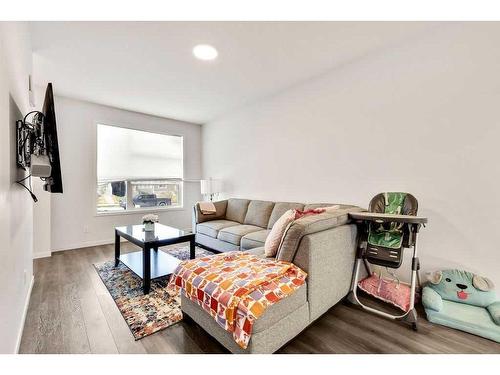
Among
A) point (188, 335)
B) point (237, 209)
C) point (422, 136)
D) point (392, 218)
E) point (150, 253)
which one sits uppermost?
point (422, 136)

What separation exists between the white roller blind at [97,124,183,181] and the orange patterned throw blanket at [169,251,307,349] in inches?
131

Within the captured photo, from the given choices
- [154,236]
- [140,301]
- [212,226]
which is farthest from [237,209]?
[140,301]

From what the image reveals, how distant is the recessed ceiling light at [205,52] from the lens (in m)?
2.43

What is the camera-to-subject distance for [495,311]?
176 cm

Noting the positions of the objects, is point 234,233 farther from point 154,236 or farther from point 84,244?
point 84,244

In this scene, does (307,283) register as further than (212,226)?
No

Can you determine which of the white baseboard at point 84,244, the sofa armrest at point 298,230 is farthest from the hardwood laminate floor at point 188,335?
the white baseboard at point 84,244

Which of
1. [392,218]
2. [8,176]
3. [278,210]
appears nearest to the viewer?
[8,176]

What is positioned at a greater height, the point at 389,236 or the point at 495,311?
the point at 389,236

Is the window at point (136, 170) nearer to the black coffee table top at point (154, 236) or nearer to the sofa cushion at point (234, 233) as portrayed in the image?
the black coffee table top at point (154, 236)

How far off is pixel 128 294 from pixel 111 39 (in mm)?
2576

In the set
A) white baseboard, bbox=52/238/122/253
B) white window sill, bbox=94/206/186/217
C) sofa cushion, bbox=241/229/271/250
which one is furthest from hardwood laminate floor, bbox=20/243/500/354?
white window sill, bbox=94/206/186/217

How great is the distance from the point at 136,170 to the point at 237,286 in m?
3.92

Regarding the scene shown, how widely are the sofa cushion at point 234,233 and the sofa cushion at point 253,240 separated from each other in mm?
103
